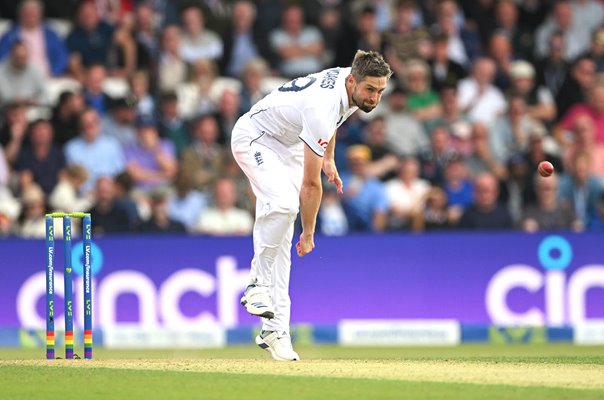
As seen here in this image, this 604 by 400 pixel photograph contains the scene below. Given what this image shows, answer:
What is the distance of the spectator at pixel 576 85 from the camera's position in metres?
16.8

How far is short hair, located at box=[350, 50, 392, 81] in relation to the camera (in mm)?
9195

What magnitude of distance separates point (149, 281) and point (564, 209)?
4448 mm

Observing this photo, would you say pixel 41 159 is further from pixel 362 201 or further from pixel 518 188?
pixel 518 188

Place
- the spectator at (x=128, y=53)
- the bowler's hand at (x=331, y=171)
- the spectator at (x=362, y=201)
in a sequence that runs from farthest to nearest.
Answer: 1. the spectator at (x=128, y=53)
2. the spectator at (x=362, y=201)
3. the bowler's hand at (x=331, y=171)

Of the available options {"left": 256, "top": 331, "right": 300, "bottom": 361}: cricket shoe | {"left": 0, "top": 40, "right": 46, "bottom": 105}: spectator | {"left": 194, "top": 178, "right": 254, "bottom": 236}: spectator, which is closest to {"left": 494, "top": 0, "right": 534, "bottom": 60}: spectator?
{"left": 194, "top": 178, "right": 254, "bottom": 236}: spectator

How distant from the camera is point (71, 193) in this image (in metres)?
14.5

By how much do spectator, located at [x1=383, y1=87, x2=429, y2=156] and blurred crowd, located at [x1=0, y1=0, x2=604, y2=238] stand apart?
23mm

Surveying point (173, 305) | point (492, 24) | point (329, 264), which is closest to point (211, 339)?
point (173, 305)

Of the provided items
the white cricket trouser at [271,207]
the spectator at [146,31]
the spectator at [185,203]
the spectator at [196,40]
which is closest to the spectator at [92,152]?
the spectator at [185,203]

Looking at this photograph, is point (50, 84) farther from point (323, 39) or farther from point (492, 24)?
point (492, 24)

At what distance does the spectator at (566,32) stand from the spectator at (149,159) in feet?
17.0

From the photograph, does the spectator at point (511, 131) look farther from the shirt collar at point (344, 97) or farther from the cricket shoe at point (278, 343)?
the shirt collar at point (344, 97)

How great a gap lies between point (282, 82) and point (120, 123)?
2130mm

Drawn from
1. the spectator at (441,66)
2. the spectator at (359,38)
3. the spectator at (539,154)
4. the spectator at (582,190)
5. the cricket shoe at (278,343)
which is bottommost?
the cricket shoe at (278,343)
